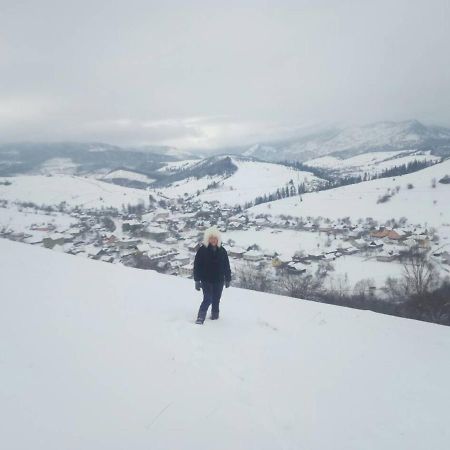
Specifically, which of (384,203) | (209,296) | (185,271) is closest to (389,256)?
(185,271)

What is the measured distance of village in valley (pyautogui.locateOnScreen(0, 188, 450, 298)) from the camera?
32562 millimetres

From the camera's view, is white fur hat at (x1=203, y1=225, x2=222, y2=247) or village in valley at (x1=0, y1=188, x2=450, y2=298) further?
village in valley at (x1=0, y1=188, x2=450, y2=298)

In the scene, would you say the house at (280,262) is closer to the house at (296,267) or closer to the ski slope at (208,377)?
the house at (296,267)

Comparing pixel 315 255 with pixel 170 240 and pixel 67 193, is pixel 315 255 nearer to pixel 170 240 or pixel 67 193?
pixel 170 240

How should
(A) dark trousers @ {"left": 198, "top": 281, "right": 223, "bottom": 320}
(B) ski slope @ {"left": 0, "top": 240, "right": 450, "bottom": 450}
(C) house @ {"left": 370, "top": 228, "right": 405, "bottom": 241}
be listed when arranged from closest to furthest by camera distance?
(B) ski slope @ {"left": 0, "top": 240, "right": 450, "bottom": 450}, (A) dark trousers @ {"left": 198, "top": 281, "right": 223, "bottom": 320}, (C) house @ {"left": 370, "top": 228, "right": 405, "bottom": 241}

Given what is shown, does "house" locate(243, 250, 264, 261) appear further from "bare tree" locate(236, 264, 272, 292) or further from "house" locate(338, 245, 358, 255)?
"house" locate(338, 245, 358, 255)

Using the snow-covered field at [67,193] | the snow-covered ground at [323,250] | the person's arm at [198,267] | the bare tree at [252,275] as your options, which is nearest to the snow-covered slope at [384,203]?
the snow-covered ground at [323,250]

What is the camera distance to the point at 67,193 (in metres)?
124

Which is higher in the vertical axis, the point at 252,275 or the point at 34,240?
the point at 34,240

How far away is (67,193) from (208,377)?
136 meters

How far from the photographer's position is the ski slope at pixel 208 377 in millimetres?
2545

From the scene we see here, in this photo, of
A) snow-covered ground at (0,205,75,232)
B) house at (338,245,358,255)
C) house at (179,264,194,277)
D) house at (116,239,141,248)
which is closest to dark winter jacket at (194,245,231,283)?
house at (179,264,194,277)

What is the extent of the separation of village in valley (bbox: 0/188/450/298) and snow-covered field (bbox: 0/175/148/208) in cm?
4548

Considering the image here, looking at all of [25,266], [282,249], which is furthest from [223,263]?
[282,249]
